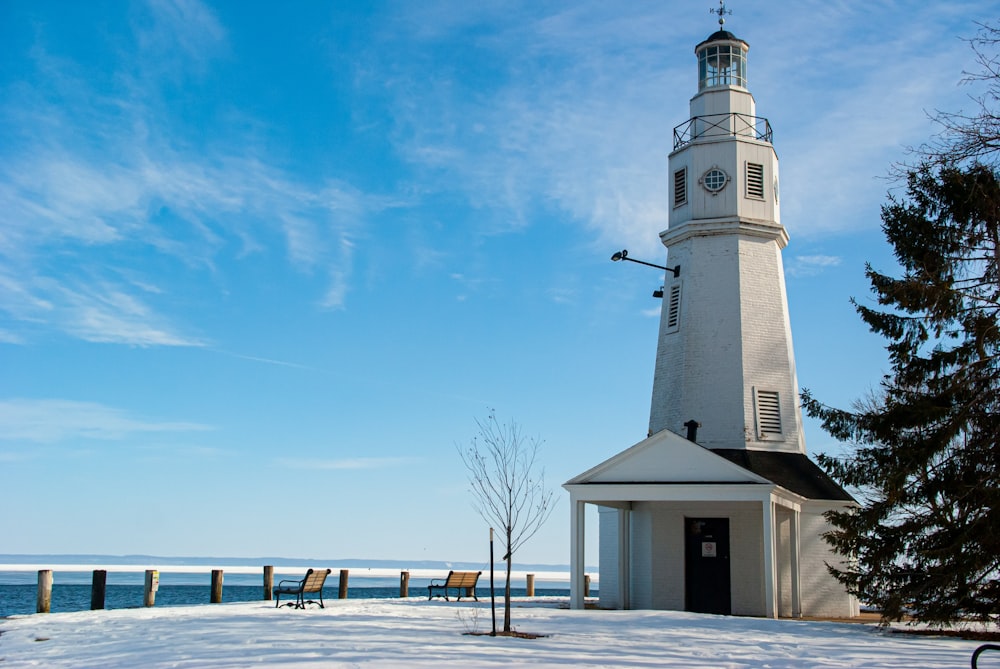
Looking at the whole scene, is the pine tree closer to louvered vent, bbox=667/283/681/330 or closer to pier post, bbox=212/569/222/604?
louvered vent, bbox=667/283/681/330

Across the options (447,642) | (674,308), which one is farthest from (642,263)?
(447,642)

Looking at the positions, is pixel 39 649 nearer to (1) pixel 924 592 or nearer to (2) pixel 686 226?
(1) pixel 924 592

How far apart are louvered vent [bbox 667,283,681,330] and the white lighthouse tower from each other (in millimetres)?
26

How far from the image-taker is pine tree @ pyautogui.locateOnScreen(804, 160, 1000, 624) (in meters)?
15.6

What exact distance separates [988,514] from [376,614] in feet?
34.3

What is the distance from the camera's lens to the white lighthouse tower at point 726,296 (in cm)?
2361

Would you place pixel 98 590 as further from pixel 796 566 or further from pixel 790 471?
pixel 790 471

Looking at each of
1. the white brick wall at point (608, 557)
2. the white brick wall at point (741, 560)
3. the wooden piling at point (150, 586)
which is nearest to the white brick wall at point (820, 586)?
the white brick wall at point (741, 560)

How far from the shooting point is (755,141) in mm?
25297

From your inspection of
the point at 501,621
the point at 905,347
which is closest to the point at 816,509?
the point at 905,347

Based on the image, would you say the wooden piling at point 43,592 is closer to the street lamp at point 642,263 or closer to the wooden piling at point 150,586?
the wooden piling at point 150,586

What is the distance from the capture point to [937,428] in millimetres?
16688

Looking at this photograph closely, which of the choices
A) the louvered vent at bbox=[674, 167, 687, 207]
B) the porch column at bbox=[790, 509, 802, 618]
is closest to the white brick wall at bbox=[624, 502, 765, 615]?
the porch column at bbox=[790, 509, 802, 618]

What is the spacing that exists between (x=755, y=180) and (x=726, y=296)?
3297 mm
